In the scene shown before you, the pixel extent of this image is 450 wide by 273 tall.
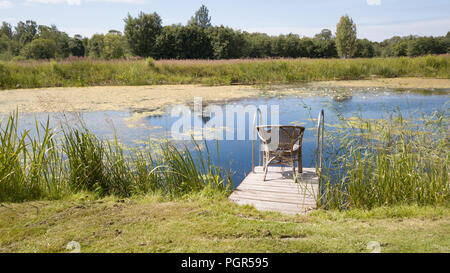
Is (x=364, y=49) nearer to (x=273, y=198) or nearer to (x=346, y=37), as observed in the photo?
(x=346, y=37)

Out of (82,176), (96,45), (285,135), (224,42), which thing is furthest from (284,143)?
(96,45)

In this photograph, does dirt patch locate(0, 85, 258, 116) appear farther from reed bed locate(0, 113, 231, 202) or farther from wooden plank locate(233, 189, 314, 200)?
wooden plank locate(233, 189, 314, 200)

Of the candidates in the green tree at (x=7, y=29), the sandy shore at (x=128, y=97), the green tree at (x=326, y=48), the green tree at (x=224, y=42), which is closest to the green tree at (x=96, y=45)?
the green tree at (x=224, y=42)

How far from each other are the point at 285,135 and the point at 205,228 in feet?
6.61

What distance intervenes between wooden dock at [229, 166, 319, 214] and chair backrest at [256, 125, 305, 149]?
434 mm

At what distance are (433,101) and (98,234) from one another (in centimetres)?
954

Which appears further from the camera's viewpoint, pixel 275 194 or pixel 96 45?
pixel 96 45

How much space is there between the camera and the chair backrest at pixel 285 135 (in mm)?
3967

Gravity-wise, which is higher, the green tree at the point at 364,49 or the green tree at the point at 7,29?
the green tree at the point at 7,29

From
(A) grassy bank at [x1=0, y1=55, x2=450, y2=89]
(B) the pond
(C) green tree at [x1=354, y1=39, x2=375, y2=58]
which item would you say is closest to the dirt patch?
(B) the pond

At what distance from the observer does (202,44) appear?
34.1m

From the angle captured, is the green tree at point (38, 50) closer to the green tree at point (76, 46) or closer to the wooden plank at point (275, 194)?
the green tree at point (76, 46)

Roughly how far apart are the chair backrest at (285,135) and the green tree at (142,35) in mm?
31060

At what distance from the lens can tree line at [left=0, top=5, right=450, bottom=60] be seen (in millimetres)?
32938
